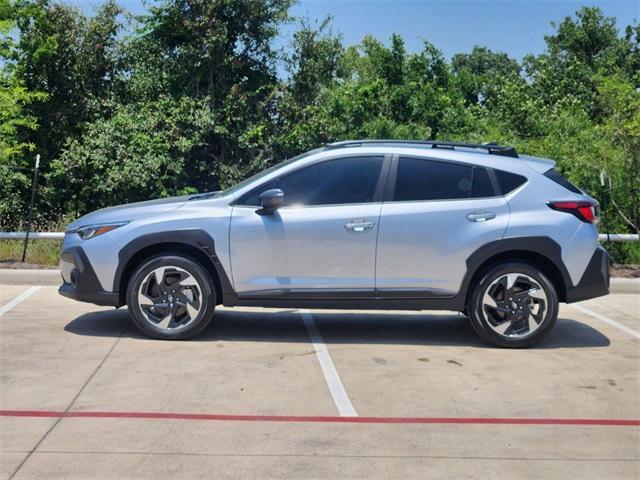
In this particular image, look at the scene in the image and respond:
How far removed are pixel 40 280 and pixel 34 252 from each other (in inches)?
73.2

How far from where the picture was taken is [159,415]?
5602 millimetres

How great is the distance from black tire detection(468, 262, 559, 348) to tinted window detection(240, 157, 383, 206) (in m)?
1.28

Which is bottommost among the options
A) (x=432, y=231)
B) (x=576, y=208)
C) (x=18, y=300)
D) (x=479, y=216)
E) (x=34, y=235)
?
(x=18, y=300)

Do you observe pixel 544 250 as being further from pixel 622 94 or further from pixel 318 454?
pixel 622 94

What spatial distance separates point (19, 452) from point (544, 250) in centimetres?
463

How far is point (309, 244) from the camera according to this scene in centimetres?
755

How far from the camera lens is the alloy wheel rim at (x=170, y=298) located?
300 inches

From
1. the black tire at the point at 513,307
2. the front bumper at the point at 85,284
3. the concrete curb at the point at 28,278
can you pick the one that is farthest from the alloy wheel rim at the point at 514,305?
the concrete curb at the point at 28,278

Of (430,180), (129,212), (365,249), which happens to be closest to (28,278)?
(129,212)

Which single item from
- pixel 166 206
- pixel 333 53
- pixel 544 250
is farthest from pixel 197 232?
pixel 333 53

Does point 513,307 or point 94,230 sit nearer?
point 513,307

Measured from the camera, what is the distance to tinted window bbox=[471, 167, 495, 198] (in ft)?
25.3

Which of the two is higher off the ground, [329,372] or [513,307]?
[513,307]

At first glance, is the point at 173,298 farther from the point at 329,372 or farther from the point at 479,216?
the point at 479,216
